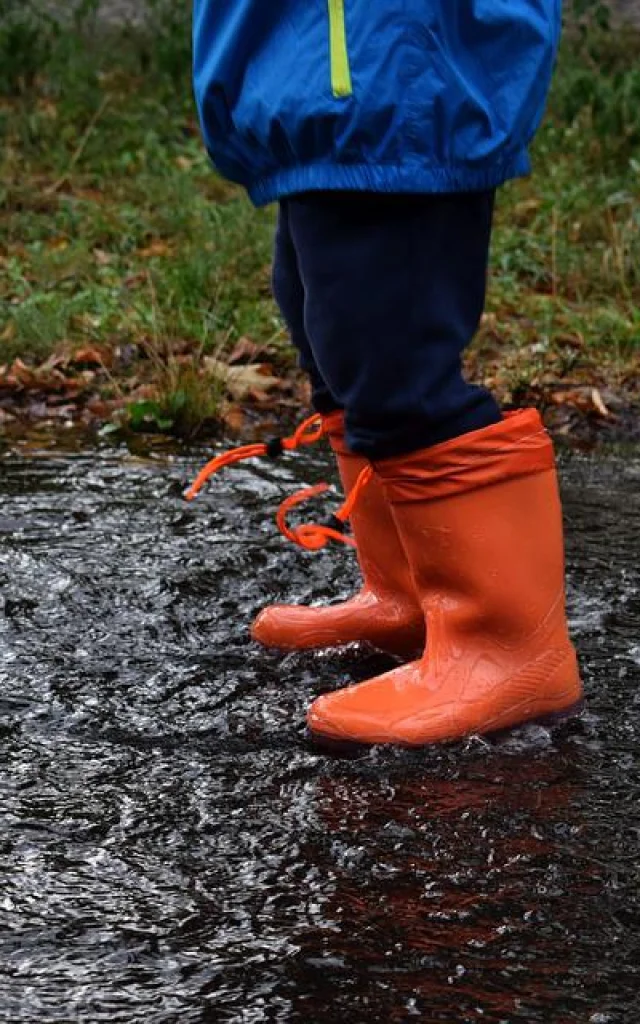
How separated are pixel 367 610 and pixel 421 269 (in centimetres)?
68

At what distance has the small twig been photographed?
6.28 metres

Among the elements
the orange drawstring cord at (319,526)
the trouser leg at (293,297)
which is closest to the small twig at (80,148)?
the orange drawstring cord at (319,526)

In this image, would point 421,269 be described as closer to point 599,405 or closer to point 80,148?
point 599,405

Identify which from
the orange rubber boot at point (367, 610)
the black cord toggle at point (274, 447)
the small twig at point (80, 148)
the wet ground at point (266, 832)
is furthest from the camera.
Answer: the small twig at point (80, 148)

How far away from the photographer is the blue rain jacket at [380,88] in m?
1.96

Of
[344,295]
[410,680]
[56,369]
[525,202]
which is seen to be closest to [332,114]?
[344,295]

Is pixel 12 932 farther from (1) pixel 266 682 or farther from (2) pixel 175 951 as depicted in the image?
(1) pixel 266 682

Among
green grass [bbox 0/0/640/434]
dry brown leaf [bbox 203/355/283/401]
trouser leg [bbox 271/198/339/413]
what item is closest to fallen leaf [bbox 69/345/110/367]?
green grass [bbox 0/0/640/434]

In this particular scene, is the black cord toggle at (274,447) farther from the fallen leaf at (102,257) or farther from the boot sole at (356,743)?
the fallen leaf at (102,257)

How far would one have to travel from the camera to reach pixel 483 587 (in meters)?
2.18

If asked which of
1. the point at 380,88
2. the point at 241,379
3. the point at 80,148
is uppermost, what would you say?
the point at 380,88

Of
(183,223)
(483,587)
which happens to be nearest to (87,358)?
(183,223)

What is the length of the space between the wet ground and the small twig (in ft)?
12.2

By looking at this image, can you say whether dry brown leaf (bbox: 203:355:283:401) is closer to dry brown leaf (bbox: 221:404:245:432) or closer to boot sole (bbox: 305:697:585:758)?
dry brown leaf (bbox: 221:404:245:432)
